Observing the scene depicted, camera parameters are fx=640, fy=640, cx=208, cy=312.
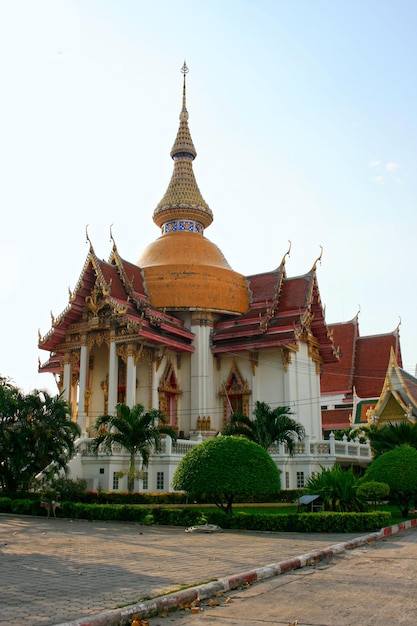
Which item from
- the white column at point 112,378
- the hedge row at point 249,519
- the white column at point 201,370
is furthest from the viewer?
the white column at point 201,370

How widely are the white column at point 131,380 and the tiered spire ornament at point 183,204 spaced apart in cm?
999

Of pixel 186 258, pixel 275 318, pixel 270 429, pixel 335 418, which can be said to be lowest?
pixel 270 429

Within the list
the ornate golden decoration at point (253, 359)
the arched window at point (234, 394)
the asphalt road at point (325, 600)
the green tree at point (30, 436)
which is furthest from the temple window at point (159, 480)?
the asphalt road at point (325, 600)

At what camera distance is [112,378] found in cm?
2516

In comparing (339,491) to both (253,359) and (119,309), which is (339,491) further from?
(253,359)

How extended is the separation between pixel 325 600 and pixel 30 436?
563 inches

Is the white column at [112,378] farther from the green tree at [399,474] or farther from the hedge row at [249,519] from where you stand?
the green tree at [399,474]

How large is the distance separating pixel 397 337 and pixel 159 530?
2801 centimetres

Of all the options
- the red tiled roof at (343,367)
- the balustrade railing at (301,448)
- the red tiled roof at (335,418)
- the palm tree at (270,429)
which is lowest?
the balustrade railing at (301,448)

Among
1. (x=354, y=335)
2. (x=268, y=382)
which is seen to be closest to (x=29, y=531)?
(x=268, y=382)

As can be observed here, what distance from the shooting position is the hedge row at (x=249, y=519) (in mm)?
12617

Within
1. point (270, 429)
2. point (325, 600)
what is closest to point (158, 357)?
point (270, 429)

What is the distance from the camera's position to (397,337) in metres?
38.4

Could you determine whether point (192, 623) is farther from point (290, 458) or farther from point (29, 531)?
point (290, 458)
